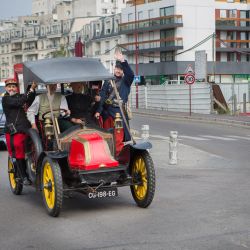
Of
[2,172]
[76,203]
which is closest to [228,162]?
[2,172]

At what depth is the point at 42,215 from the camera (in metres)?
8.66

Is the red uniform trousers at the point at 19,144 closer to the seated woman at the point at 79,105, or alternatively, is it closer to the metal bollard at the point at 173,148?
the seated woman at the point at 79,105

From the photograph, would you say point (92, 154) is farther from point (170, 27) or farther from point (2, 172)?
point (170, 27)

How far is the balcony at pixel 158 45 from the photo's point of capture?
88812 mm

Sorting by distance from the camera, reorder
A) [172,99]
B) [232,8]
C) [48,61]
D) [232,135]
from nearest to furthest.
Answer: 1. [48,61]
2. [232,135]
3. [172,99]
4. [232,8]

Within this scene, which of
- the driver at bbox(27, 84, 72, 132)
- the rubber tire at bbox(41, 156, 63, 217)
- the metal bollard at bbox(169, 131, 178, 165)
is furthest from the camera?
the metal bollard at bbox(169, 131, 178, 165)

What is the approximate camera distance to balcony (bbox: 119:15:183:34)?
88.4m

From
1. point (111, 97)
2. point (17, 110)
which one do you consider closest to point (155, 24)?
point (111, 97)

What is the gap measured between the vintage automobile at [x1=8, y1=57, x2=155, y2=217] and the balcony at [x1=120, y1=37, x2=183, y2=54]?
79886 millimetres

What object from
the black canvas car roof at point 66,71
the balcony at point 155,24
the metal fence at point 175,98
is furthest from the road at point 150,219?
the balcony at point 155,24

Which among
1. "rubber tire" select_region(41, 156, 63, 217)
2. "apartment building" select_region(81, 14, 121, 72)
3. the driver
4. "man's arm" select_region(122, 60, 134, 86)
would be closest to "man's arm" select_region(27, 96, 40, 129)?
the driver

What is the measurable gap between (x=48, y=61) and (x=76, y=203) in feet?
6.84

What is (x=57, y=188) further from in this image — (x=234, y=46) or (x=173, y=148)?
(x=234, y=46)

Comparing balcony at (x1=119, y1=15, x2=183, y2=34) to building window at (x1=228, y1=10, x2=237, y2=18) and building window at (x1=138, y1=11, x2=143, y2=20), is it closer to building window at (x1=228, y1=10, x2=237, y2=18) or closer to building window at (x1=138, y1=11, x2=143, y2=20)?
building window at (x1=138, y1=11, x2=143, y2=20)
